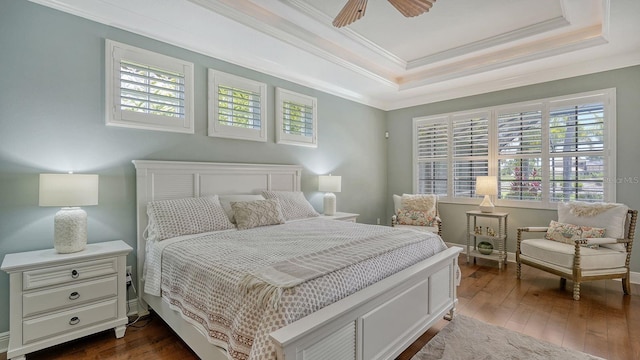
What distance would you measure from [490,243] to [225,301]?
4108 mm

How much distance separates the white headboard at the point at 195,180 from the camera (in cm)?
271

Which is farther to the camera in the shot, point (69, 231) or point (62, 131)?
point (62, 131)

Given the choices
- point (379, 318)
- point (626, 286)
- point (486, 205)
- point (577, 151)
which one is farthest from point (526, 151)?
point (379, 318)

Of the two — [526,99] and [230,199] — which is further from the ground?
[526,99]

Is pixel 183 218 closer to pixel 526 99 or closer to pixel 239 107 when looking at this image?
pixel 239 107

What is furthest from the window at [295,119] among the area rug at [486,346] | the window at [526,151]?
the area rug at [486,346]

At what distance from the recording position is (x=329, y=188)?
4262 mm

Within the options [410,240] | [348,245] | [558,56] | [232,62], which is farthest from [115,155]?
[558,56]

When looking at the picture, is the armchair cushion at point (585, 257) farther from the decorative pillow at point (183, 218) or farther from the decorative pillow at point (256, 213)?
the decorative pillow at point (183, 218)

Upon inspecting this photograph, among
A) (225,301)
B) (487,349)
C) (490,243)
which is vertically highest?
(225,301)

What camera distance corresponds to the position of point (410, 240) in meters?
2.37

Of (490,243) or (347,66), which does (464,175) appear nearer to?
(490,243)

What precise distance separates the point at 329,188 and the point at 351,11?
7.94ft

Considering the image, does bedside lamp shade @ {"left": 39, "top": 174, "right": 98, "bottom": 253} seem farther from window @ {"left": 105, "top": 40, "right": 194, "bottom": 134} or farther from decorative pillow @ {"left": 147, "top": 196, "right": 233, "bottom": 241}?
window @ {"left": 105, "top": 40, "right": 194, "bottom": 134}
